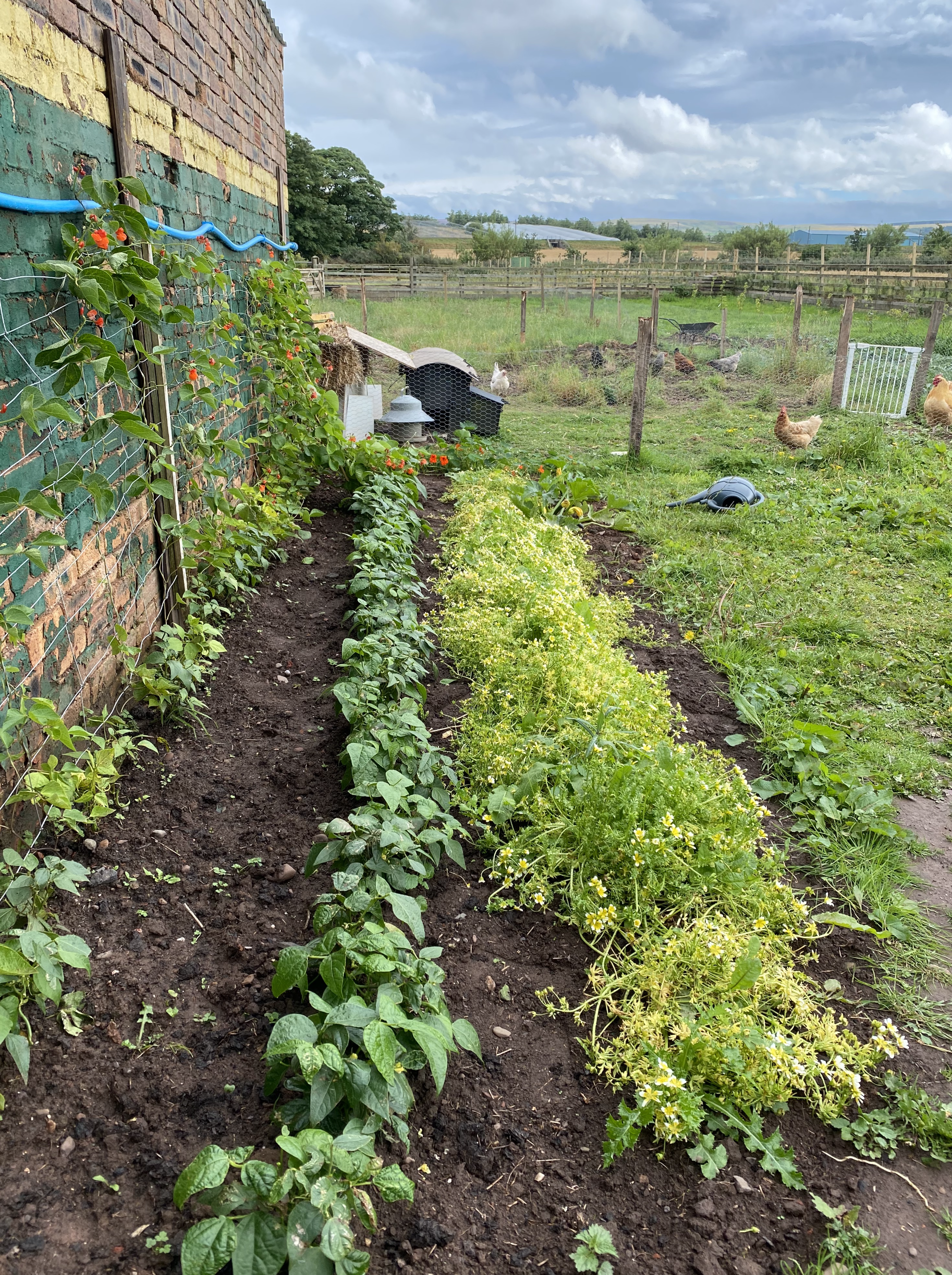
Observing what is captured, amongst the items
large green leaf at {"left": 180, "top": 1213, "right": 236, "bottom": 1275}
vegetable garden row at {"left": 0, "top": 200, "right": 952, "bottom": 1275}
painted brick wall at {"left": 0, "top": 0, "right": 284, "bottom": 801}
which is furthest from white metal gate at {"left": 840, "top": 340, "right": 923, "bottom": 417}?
large green leaf at {"left": 180, "top": 1213, "right": 236, "bottom": 1275}

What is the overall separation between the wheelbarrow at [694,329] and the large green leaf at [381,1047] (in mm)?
19219

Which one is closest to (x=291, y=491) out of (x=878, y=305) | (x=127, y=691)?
(x=127, y=691)

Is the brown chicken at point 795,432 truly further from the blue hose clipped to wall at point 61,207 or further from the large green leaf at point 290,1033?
the large green leaf at point 290,1033

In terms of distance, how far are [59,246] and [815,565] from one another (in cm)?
532

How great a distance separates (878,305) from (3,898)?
77.1 ft

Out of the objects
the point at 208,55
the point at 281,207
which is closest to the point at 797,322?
the point at 281,207

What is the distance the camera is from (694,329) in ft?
67.3

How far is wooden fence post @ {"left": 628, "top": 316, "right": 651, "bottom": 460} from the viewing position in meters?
8.50

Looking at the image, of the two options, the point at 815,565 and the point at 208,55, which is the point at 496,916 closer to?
the point at 815,565

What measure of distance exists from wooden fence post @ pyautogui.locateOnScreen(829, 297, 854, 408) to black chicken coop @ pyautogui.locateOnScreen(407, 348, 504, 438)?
4.93 meters

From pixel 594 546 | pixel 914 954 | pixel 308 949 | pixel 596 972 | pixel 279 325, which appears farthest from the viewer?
pixel 594 546

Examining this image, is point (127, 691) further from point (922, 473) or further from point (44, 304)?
point (922, 473)

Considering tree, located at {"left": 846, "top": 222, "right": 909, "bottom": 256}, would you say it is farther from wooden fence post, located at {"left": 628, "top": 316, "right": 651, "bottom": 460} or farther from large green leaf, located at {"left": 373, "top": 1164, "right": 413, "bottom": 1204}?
large green leaf, located at {"left": 373, "top": 1164, "right": 413, "bottom": 1204}

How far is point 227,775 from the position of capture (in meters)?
3.07
